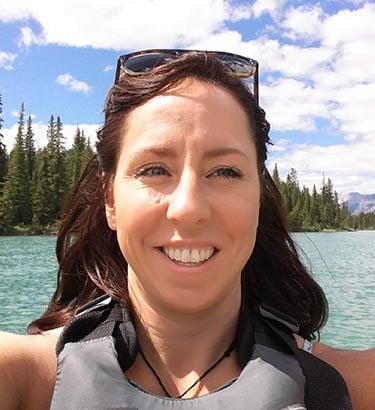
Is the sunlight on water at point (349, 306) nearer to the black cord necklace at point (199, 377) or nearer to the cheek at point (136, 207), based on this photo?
the black cord necklace at point (199, 377)

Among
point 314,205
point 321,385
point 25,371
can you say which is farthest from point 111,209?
point 314,205

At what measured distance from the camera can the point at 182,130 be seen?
169 cm

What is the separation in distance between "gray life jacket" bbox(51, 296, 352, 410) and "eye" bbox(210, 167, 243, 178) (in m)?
0.50

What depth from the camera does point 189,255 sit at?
169 centimetres

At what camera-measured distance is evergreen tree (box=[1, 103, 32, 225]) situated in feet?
178

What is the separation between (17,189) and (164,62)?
56142mm

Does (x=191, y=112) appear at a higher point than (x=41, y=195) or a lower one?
lower

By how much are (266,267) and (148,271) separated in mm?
726

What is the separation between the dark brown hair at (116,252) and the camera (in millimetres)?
1967

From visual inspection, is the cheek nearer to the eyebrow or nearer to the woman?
the woman

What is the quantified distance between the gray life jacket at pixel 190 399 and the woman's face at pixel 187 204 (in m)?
0.19

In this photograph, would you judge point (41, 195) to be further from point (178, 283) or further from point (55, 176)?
point (178, 283)

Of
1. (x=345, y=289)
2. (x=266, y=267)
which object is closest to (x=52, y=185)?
(x=345, y=289)

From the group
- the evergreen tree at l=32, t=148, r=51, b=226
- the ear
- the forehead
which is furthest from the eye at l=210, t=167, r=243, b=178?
the evergreen tree at l=32, t=148, r=51, b=226
